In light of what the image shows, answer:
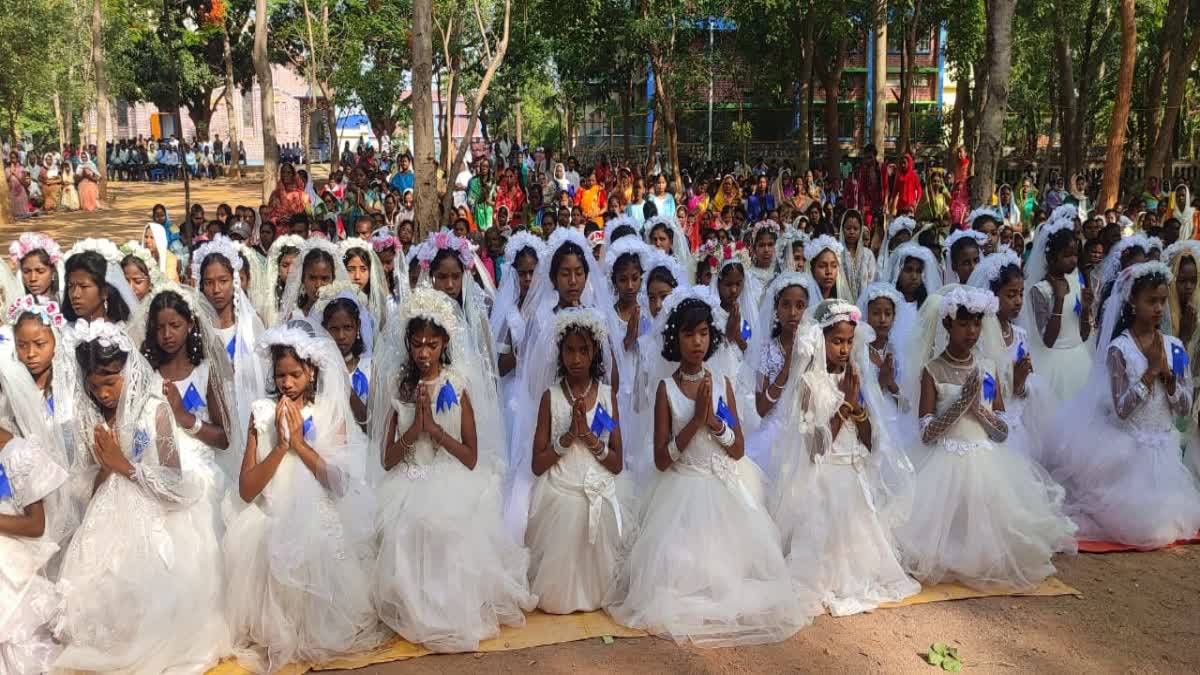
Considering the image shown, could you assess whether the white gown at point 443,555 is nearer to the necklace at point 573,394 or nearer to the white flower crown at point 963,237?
the necklace at point 573,394

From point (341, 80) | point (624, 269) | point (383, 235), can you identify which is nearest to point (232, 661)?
point (624, 269)

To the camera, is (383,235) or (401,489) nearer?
(401,489)

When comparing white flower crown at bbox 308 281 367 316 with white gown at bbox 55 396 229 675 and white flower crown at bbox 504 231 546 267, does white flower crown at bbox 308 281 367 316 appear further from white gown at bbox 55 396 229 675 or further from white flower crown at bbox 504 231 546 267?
white flower crown at bbox 504 231 546 267

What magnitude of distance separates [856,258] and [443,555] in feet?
18.9

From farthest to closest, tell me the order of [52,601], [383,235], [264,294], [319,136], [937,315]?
[319,136] < [383,235] < [264,294] < [937,315] < [52,601]

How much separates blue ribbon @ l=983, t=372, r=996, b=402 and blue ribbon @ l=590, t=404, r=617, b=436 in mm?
2206

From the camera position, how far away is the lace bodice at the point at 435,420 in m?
4.84

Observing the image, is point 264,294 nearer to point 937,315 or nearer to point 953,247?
point 937,315

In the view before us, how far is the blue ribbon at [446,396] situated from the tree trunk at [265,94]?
1175 cm

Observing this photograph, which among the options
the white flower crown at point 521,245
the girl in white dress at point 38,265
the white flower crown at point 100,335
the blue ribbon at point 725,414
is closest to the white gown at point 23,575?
the white flower crown at point 100,335

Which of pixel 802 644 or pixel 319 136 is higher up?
pixel 319 136

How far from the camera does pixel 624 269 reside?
6633 mm

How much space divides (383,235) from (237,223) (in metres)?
3.42

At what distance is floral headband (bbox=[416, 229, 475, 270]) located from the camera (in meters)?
6.81
